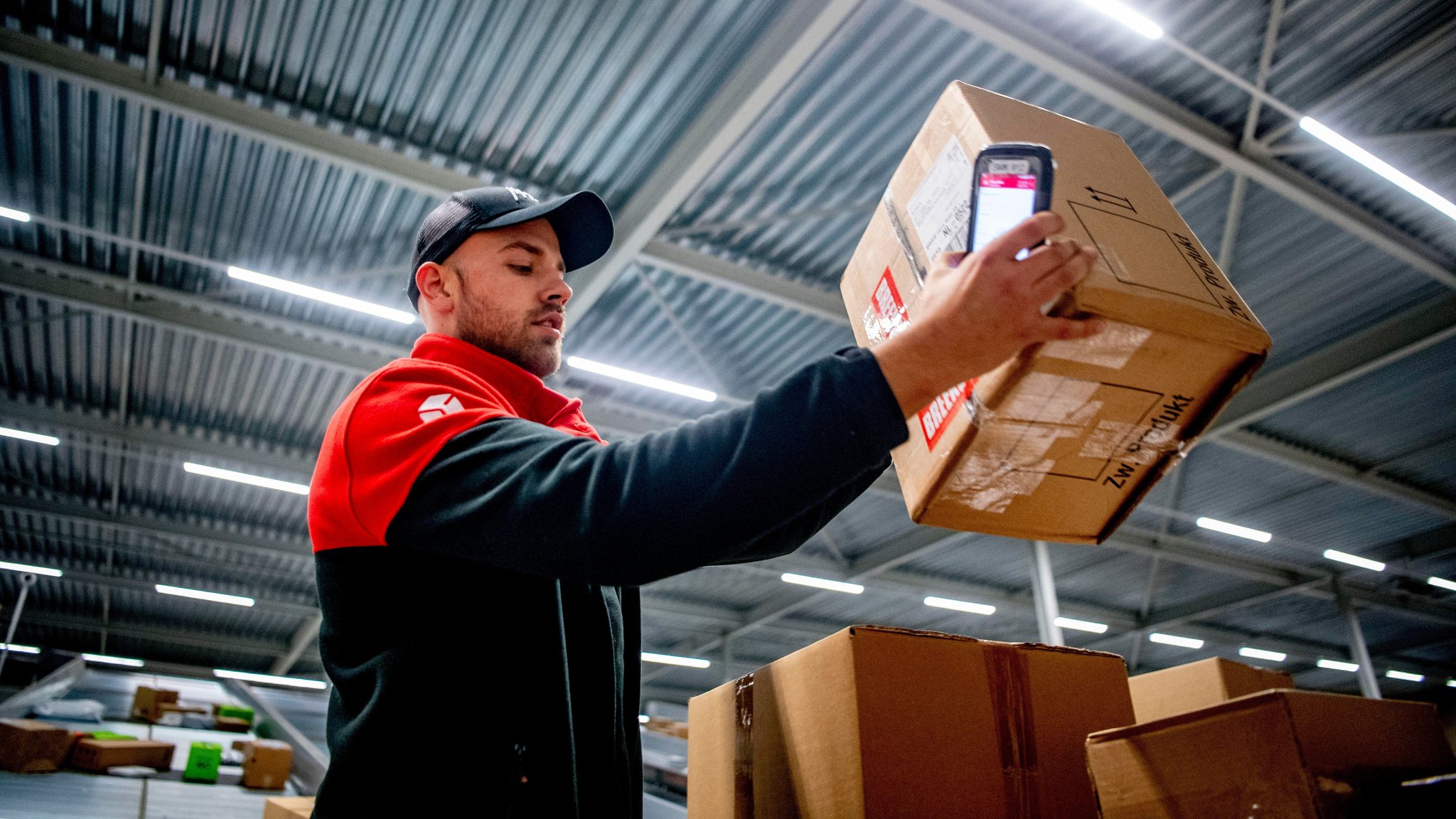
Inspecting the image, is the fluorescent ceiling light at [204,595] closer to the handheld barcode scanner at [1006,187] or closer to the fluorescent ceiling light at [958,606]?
the fluorescent ceiling light at [958,606]

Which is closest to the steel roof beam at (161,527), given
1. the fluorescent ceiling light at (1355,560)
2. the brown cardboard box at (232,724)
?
the brown cardboard box at (232,724)

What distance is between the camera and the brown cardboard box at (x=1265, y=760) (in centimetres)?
128

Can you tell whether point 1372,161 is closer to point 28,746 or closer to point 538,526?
point 538,526

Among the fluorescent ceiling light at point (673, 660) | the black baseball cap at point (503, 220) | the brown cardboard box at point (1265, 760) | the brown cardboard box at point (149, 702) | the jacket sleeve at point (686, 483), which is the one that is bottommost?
the brown cardboard box at point (1265, 760)

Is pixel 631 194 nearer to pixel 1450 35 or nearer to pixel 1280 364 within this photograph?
pixel 1450 35

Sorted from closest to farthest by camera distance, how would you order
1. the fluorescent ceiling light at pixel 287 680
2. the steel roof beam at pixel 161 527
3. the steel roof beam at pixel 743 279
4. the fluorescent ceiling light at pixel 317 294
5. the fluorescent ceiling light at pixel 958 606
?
the steel roof beam at pixel 743 279, the fluorescent ceiling light at pixel 317 294, the steel roof beam at pixel 161 527, the fluorescent ceiling light at pixel 958 606, the fluorescent ceiling light at pixel 287 680

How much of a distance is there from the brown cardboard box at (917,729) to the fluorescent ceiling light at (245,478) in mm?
8503

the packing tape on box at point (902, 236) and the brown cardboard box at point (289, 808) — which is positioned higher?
the packing tape on box at point (902, 236)

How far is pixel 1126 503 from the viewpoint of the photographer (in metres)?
1.47

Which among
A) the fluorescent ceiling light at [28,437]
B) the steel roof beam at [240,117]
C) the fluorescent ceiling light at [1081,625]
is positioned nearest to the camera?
the steel roof beam at [240,117]

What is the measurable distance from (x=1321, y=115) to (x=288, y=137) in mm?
6369

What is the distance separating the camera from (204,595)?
13.1m

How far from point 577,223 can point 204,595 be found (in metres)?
14.4

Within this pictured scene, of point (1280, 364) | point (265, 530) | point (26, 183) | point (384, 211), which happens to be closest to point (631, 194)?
point (384, 211)
